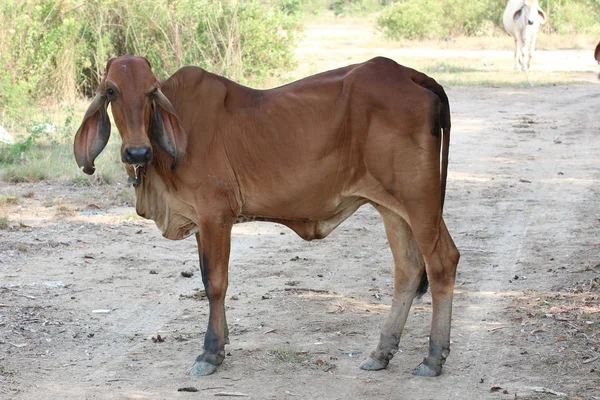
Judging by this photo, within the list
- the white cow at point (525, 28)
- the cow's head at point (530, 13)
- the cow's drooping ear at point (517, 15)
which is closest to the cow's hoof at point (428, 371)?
the white cow at point (525, 28)

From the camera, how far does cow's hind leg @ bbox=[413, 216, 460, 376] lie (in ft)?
16.0

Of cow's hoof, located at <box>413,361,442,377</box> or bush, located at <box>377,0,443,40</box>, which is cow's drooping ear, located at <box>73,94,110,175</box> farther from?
bush, located at <box>377,0,443,40</box>

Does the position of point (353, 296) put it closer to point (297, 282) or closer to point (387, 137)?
point (297, 282)

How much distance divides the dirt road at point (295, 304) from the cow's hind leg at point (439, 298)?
0.36 ft

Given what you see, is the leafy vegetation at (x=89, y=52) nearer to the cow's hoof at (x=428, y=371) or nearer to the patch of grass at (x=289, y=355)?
the patch of grass at (x=289, y=355)

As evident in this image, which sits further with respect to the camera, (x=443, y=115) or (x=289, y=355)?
(x=289, y=355)

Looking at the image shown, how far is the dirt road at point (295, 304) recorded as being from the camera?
4824 millimetres

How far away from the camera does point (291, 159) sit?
5047mm

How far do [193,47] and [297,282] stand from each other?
8768mm

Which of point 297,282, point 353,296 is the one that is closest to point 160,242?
point 297,282

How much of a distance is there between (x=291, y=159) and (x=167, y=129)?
0.71 meters

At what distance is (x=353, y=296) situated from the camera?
6.33m

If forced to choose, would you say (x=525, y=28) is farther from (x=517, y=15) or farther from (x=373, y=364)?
(x=373, y=364)

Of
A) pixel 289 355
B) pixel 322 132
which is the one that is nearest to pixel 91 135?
pixel 322 132
